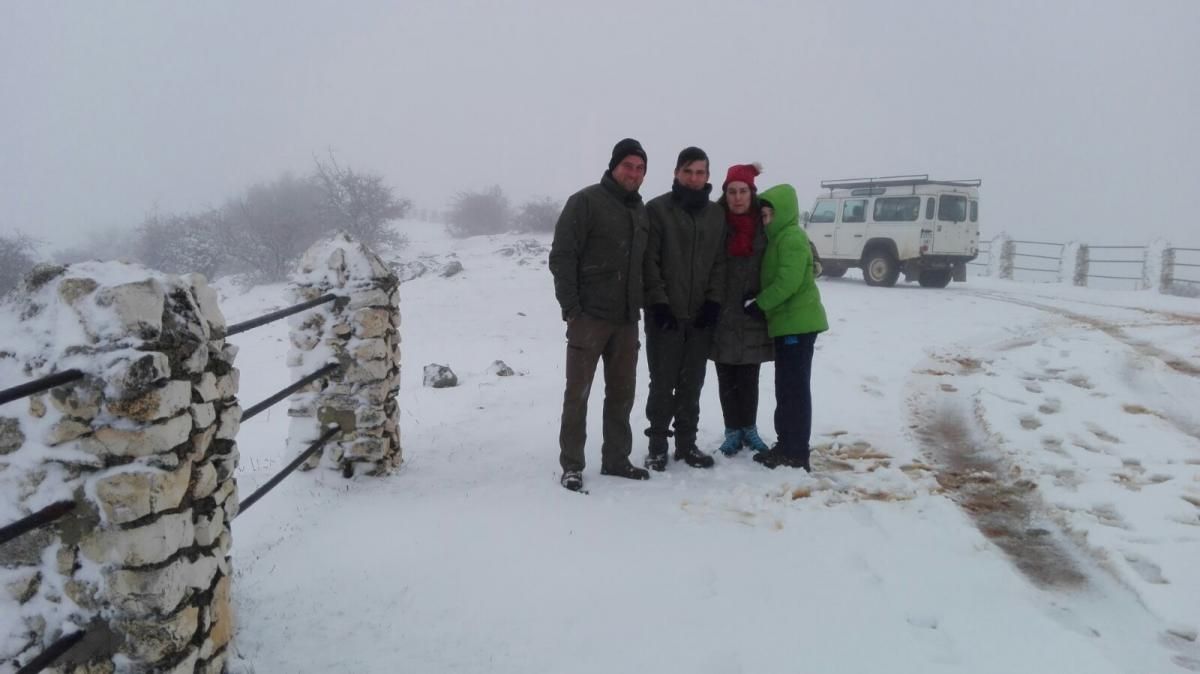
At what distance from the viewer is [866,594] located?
294 cm

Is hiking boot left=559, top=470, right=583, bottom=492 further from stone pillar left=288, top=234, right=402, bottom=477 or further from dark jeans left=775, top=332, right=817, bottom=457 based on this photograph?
dark jeans left=775, top=332, right=817, bottom=457

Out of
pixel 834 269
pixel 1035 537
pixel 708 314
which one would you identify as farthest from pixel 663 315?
pixel 834 269

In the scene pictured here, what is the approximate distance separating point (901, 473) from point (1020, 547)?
3.08 ft

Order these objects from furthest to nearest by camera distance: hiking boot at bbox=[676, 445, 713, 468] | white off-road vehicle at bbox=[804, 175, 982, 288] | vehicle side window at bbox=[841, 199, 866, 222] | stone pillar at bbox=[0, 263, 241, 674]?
vehicle side window at bbox=[841, 199, 866, 222] < white off-road vehicle at bbox=[804, 175, 982, 288] < hiking boot at bbox=[676, 445, 713, 468] < stone pillar at bbox=[0, 263, 241, 674]

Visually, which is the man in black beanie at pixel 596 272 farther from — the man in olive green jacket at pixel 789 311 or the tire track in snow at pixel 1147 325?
the tire track in snow at pixel 1147 325

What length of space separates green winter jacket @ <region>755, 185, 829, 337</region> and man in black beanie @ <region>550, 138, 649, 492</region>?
34.2 inches

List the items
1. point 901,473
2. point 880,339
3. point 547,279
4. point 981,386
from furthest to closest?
point 547,279, point 880,339, point 981,386, point 901,473

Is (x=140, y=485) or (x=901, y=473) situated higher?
(x=140, y=485)

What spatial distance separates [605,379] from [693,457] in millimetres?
878

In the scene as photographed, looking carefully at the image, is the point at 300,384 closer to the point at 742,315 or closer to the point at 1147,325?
the point at 742,315

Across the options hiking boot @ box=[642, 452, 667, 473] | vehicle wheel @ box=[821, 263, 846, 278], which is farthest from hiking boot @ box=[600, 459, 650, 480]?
vehicle wheel @ box=[821, 263, 846, 278]

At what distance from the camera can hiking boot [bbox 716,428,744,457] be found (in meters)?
4.64

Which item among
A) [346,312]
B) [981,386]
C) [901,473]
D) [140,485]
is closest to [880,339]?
[981,386]

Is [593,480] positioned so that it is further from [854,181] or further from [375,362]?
[854,181]
